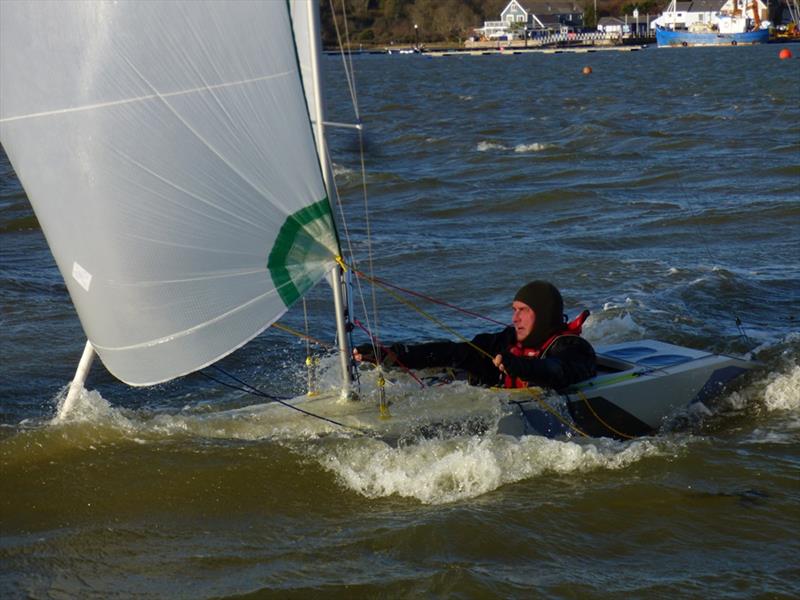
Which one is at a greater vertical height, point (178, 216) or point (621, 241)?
point (178, 216)

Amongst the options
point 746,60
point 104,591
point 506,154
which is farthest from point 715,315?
point 746,60

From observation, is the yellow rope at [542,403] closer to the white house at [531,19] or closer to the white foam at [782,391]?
the white foam at [782,391]

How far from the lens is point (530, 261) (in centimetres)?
1246

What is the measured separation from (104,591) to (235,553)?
61cm

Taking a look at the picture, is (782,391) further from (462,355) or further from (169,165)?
(169,165)

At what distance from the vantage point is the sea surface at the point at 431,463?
5359 millimetres

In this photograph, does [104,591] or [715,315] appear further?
[715,315]

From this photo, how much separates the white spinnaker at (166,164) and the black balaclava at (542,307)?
1.58 metres

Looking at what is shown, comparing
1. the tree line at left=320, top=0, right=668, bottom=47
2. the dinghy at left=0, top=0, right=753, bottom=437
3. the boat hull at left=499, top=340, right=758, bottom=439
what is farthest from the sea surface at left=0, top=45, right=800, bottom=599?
the tree line at left=320, top=0, right=668, bottom=47

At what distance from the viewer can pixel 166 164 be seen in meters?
5.49

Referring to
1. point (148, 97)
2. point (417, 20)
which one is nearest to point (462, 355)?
point (148, 97)

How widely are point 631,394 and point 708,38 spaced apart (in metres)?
91.6

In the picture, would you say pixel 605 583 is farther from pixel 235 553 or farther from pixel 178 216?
pixel 178 216

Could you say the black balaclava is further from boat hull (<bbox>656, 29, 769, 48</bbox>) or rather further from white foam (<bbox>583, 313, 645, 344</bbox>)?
boat hull (<bbox>656, 29, 769, 48</bbox>)
